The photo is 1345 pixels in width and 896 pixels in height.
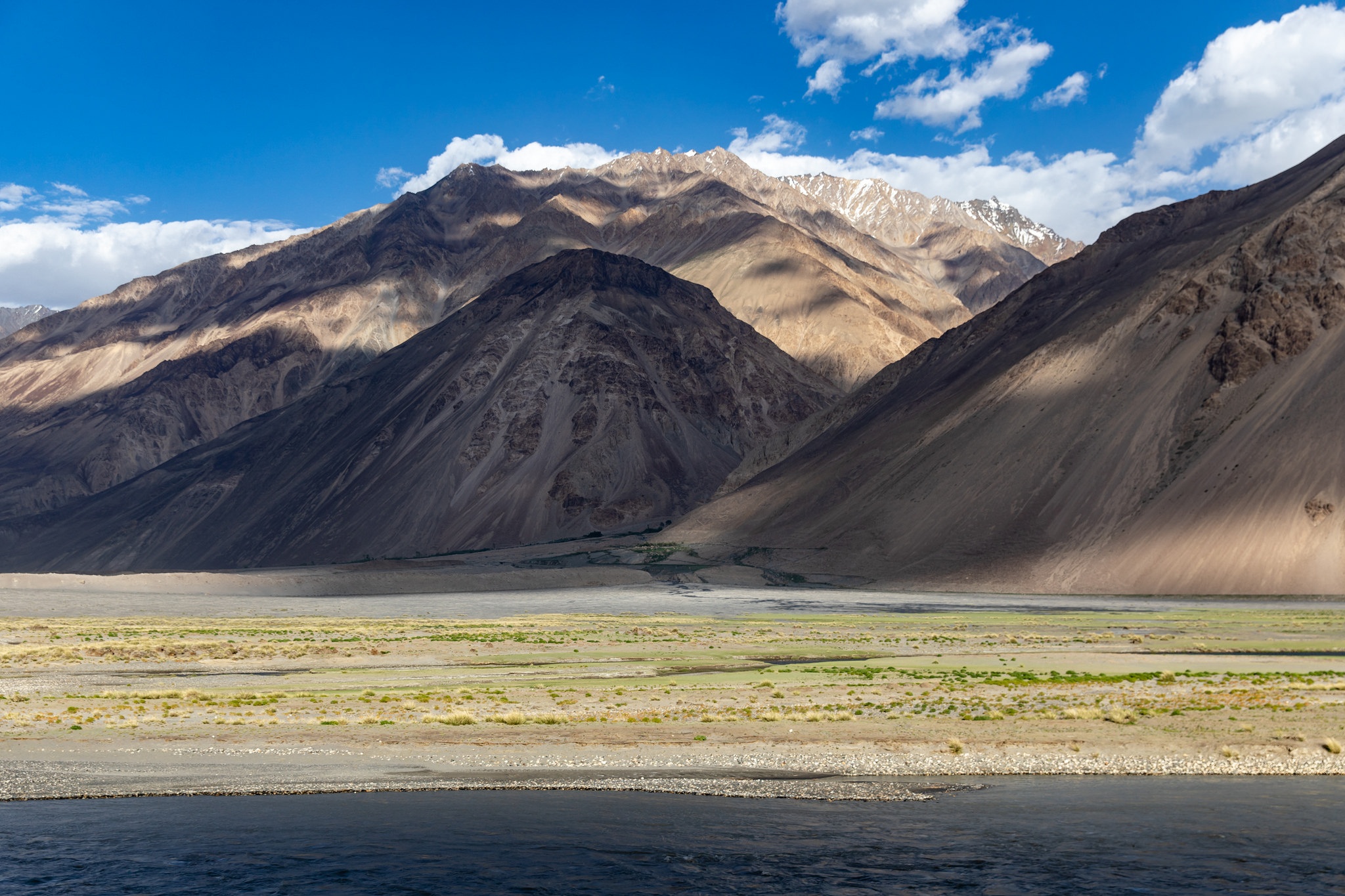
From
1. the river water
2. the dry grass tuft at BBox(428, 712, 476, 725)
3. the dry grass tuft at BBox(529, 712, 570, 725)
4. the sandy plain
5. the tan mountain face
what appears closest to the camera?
the river water

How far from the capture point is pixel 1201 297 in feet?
347

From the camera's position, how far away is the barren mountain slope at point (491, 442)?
489 feet

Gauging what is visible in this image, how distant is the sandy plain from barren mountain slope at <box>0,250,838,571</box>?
8600cm

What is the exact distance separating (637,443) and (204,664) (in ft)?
382

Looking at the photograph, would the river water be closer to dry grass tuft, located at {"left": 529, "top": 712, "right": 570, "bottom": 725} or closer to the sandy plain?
the sandy plain

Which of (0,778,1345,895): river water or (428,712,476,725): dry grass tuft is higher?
(428,712,476,725): dry grass tuft

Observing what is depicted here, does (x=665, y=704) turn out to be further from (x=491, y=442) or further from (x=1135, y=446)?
(x=491, y=442)

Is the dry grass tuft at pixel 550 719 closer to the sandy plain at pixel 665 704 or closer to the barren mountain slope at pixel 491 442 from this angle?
the sandy plain at pixel 665 704

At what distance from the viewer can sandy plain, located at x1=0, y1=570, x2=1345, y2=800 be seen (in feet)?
75.1

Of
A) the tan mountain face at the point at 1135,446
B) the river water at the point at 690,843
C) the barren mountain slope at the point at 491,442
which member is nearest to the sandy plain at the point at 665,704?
the river water at the point at 690,843

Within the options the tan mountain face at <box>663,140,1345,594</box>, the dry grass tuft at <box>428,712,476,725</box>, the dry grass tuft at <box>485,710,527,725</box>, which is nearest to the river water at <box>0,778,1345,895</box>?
the dry grass tuft at <box>485,710,527,725</box>

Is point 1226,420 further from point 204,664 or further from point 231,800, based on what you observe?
point 231,800

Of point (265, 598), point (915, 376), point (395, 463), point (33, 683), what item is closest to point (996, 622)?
point (33, 683)

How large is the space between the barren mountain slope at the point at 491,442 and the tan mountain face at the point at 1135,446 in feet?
96.3
